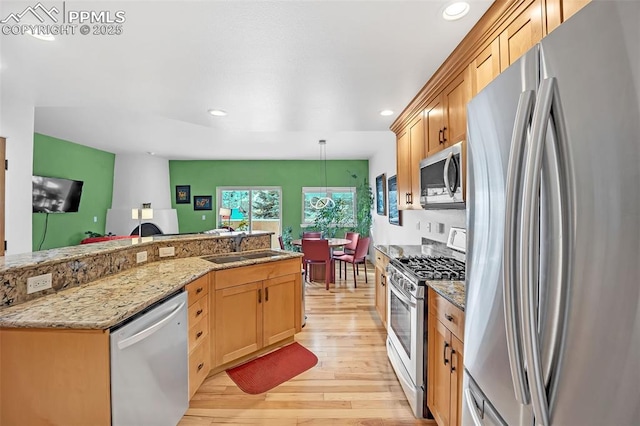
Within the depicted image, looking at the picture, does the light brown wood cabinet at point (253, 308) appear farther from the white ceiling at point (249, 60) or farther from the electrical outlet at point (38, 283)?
the white ceiling at point (249, 60)

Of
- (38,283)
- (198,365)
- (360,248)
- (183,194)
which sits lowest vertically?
(198,365)

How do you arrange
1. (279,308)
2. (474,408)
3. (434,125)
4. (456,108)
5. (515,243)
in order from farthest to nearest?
1. (279,308)
2. (434,125)
3. (456,108)
4. (474,408)
5. (515,243)

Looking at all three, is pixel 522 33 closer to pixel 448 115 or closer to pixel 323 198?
pixel 448 115

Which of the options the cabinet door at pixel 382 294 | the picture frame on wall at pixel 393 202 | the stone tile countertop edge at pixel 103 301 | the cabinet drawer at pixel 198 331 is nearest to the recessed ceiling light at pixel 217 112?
the stone tile countertop edge at pixel 103 301

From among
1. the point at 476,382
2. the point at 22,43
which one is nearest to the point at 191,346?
the point at 476,382

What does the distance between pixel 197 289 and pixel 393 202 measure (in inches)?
143

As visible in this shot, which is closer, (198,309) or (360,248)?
(198,309)

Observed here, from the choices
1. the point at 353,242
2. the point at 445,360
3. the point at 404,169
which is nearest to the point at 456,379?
the point at 445,360

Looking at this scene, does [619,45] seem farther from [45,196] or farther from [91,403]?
[45,196]

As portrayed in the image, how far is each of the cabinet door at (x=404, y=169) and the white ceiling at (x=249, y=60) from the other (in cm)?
29

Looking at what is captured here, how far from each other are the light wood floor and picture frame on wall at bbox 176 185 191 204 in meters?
5.50

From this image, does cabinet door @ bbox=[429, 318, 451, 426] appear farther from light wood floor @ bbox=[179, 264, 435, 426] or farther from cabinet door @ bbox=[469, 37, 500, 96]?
cabinet door @ bbox=[469, 37, 500, 96]

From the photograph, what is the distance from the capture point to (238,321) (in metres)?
2.32

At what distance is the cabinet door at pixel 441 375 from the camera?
58.2 inches
